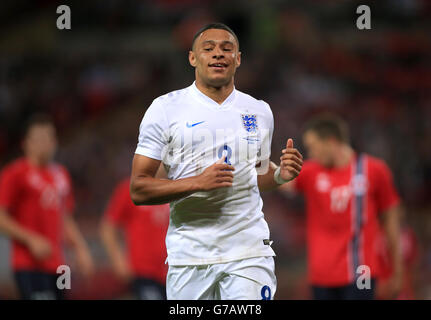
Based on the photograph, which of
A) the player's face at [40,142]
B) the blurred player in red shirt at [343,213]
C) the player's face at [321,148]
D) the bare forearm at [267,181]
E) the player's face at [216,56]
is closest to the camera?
the player's face at [216,56]

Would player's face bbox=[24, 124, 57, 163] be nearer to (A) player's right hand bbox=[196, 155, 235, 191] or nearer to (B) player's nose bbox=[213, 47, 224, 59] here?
(B) player's nose bbox=[213, 47, 224, 59]

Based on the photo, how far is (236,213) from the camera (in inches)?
141

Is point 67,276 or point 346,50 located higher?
point 346,50

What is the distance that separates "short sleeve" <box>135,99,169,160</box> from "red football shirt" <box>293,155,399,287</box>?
2570 mm

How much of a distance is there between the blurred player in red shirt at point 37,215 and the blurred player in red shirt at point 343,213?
2011 mm

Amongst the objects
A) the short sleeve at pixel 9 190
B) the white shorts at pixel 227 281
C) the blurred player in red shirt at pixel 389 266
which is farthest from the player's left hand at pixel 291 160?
the short sleeve at pixel 9 190

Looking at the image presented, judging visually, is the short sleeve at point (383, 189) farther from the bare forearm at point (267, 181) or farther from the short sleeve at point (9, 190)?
the short sleeve at point (9, 190)

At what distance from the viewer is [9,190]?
19.3 feet

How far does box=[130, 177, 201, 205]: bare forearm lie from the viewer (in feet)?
10.9

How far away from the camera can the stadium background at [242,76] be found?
12531mm

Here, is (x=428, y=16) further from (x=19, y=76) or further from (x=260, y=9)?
(x=19, y=76)

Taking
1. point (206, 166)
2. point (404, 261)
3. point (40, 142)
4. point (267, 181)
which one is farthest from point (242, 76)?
point (206, 166)
